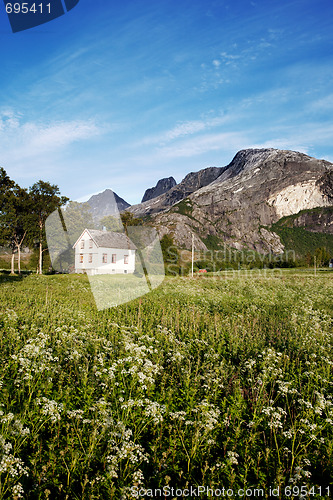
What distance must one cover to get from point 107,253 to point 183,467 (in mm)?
51634

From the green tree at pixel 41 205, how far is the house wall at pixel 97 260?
23.5 feet

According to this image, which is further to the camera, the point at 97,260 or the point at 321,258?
the point at 321,258

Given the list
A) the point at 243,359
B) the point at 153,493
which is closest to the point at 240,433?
the point at 153,493

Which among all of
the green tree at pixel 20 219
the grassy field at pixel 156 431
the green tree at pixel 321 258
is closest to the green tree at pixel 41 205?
the green tree at pixel 20 219

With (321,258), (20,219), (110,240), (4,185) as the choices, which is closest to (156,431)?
(4,185)

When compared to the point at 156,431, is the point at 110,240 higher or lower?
higher

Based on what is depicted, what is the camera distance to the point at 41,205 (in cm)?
4888

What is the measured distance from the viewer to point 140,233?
67688mm

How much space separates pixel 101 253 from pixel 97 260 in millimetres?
1555

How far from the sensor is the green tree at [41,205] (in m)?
48.5

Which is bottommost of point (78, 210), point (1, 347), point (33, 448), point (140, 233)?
point (33, 448)

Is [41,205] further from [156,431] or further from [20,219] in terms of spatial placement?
[156,431]

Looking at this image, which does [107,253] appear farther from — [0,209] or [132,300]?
[132,300]

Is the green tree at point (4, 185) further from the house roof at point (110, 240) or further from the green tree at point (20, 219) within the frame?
the house roof at point (110, 240)
